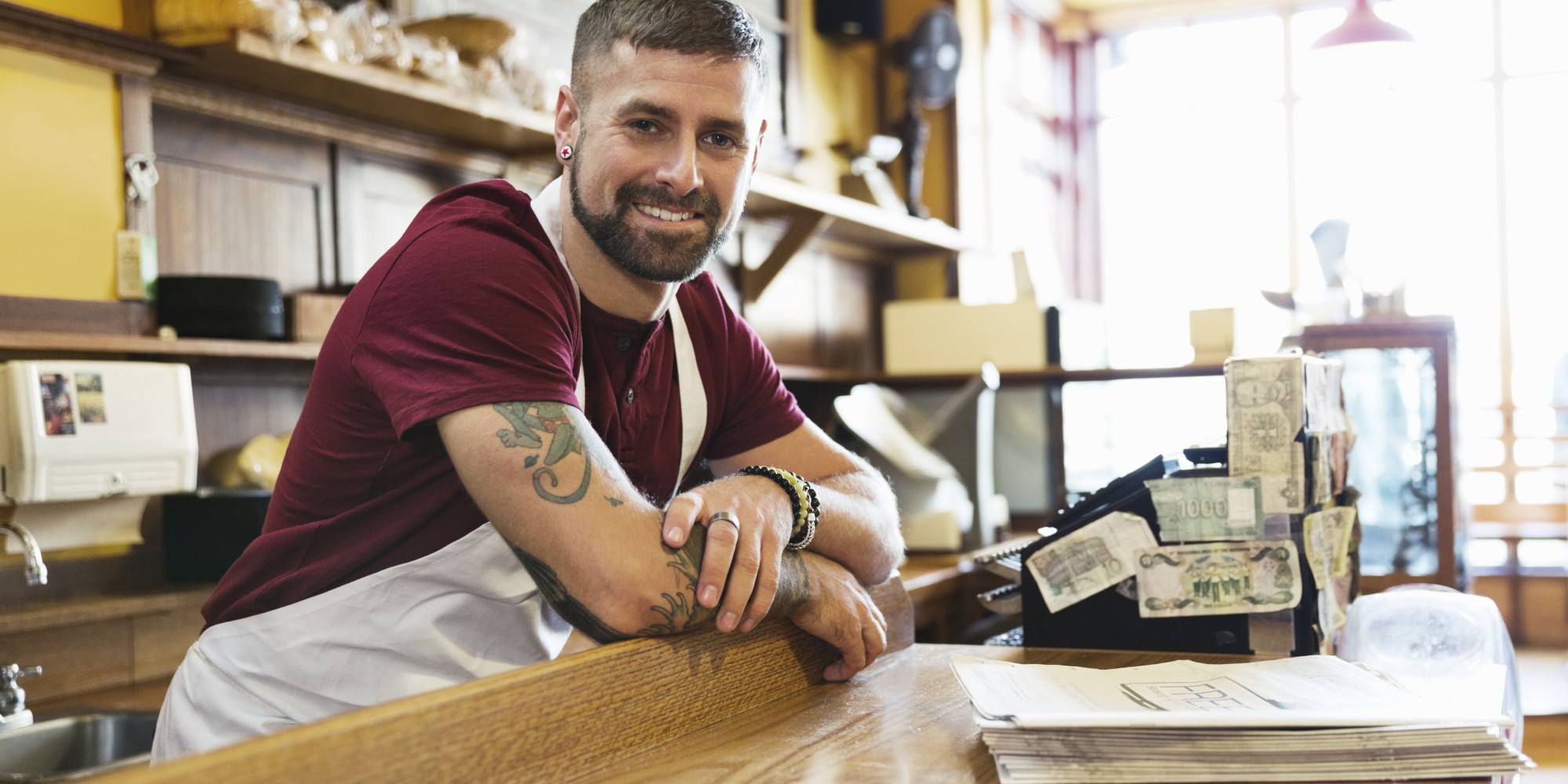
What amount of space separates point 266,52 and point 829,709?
1.45 metres

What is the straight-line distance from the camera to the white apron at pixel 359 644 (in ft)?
4.06

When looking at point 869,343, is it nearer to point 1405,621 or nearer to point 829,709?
point 1405,621

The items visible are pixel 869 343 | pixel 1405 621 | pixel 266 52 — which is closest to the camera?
pixel 1405 621

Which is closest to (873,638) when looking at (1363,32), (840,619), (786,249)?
(840,619)

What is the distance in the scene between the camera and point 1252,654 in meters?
1.31

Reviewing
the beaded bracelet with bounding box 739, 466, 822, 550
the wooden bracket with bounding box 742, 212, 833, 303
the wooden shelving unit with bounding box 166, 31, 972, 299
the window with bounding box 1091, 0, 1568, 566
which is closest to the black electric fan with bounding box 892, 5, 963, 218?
the wooden bracket with bounding box 742, 212, 833, 303

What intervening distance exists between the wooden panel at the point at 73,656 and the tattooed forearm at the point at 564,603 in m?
1.15

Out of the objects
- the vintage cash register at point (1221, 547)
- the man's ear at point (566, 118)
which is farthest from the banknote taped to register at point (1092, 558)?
the man's ear at point (566, 118)

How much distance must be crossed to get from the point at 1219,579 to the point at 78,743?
5.20 ft

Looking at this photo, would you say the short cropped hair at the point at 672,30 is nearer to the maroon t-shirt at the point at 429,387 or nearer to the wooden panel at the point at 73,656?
the maroon t-shirt at the point at 429,387

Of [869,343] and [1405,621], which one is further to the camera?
[869,343]

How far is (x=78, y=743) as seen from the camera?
178 cm

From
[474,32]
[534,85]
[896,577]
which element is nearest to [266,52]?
[474,32]

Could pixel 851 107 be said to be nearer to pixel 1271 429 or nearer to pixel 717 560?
pixel 1271 429
